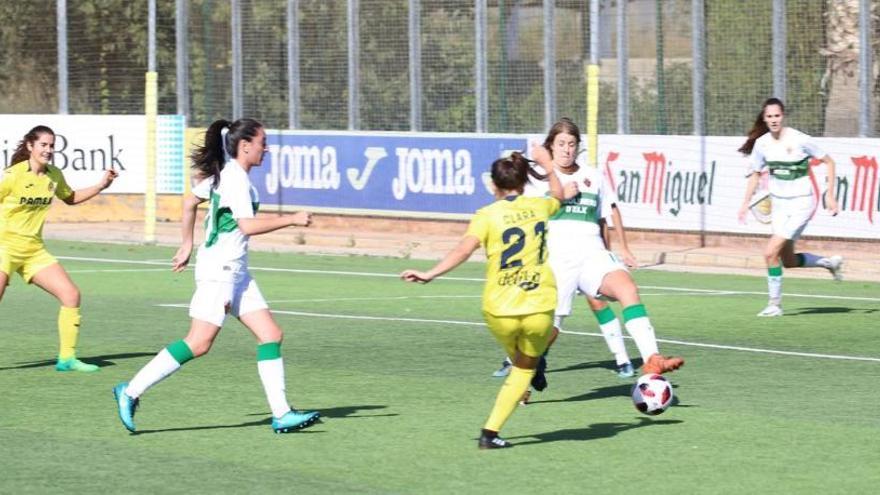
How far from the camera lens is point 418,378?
13.8 meters

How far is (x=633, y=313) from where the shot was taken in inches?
490

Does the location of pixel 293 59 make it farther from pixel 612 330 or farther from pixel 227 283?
pixel 227 283

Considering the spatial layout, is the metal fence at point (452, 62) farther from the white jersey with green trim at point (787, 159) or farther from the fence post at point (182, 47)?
the white jersey with green trim at point (787, 159)

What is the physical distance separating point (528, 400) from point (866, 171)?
12.4 meters

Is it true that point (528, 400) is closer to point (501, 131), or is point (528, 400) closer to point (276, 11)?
point (501, 131)

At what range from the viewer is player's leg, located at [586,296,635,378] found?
13523mm

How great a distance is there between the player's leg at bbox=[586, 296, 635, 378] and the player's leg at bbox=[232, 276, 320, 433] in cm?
302

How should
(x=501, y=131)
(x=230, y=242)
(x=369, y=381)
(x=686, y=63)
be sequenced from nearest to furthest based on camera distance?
(x=230, y=242)
(x=369, y=381)
(x=686, y=63)
(x=501, y=131)

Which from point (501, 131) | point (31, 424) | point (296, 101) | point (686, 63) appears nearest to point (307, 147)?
point (296, 101)

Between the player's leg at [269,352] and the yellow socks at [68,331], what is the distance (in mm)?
3489

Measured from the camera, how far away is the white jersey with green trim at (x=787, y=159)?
18.0 m

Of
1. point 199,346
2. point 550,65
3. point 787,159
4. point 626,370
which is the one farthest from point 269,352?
point 550,65

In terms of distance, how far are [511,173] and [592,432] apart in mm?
1823

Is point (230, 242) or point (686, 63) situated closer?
point (230, 242)
